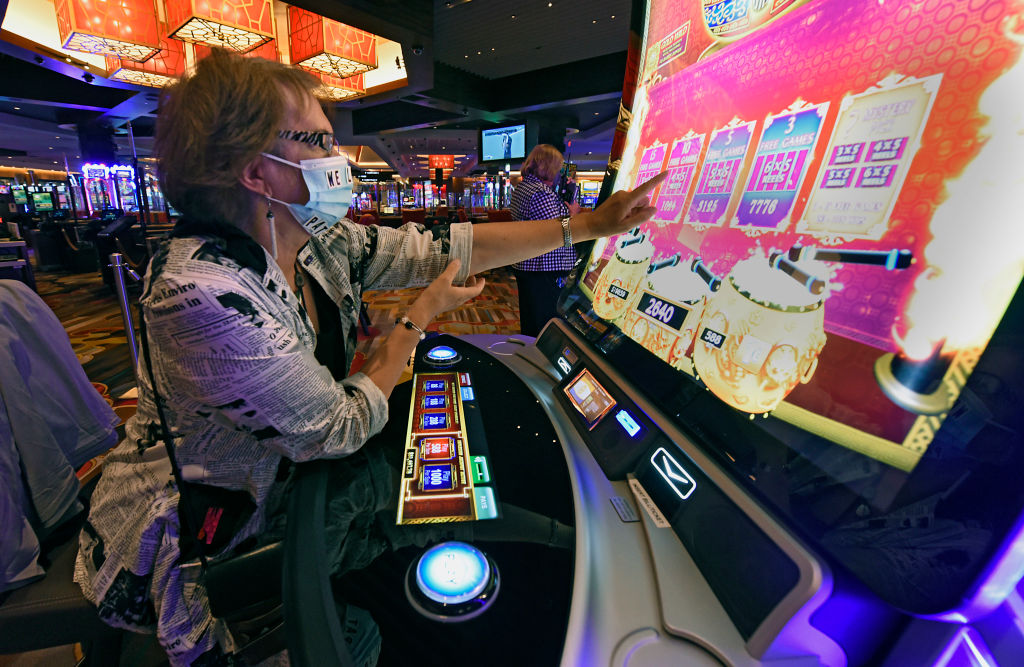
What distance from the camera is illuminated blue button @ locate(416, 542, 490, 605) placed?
51cm

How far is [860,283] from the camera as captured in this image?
1.69ft

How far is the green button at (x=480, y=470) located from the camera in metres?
0.71

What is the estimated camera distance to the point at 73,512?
0.98 m

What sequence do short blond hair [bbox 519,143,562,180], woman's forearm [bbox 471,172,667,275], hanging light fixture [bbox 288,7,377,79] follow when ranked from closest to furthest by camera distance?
woman's forearm [bbox 471,172,667,275] < short blond hair [bbox 519,143,562,180] < hanging light fixture [bbox 288,7,377,79]

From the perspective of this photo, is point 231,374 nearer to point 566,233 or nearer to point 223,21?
point 566,233

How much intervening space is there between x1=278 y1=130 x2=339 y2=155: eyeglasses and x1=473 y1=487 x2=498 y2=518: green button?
70 cm

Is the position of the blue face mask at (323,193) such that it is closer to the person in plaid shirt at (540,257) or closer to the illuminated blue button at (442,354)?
the illuminated blue button at (442,354)

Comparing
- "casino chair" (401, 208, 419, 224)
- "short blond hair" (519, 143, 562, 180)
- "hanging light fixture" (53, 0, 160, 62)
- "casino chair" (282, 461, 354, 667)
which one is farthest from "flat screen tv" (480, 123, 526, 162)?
"casino chair" (282, 461, 354, 667)

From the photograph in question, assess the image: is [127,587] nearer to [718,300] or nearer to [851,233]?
[718,300]

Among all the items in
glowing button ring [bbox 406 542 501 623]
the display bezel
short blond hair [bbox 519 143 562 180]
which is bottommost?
glowing button ring [bbox 406 542 501 623]

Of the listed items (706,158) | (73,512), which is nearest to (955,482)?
(706,158)

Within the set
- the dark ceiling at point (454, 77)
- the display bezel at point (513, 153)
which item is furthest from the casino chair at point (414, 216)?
the display bezel at point (513, 153)

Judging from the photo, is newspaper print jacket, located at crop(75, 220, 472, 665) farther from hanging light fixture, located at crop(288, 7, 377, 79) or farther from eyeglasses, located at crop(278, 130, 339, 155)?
hanging light fixture, located at crop(288, 7, 377, 79)

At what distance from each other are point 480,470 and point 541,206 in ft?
7.77
